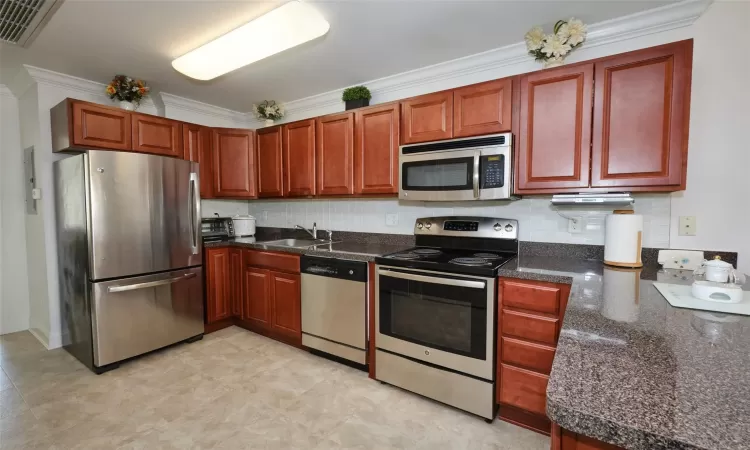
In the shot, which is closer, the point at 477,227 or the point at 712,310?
the point at 712,310

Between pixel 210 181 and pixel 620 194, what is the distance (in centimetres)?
358

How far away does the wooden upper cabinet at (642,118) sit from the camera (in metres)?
1.69

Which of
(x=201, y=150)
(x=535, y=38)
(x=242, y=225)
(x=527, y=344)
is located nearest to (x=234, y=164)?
(x=201, y=150)

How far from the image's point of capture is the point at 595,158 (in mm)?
1887

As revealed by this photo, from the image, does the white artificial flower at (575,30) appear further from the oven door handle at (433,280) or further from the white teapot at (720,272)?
the oven door handle at (433,280)

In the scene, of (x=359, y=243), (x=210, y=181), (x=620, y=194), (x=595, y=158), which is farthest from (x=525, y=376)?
(x=210, y=181)

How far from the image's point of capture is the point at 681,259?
1.90m

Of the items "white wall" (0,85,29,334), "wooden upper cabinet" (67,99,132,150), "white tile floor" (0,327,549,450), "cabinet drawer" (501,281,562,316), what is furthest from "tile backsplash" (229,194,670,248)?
"white wall" (0,85,29,334)

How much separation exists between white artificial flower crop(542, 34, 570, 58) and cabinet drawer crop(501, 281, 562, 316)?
1.45 m

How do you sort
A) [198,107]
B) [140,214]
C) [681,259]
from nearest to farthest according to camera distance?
[681,259]
[140,214]
[198,107]

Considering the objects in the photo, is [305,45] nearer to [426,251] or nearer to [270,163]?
[270,163]

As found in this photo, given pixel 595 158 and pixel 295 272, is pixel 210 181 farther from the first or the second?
pixel 595 158

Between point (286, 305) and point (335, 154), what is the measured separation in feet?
4.67

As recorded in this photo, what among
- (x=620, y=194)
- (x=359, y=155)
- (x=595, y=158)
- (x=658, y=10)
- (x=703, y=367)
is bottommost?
(x=703, y=367)
